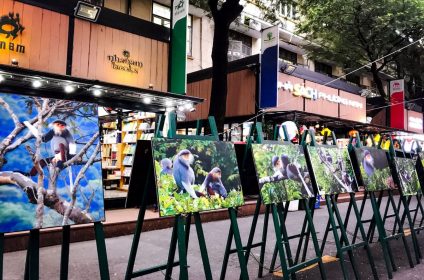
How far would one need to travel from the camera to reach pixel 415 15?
16969 millimetres

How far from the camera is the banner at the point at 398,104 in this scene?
19953 mm

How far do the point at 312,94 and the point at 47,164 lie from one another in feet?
45.7

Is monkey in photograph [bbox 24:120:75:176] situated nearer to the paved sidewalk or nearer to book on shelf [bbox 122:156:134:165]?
the paved sidewalk

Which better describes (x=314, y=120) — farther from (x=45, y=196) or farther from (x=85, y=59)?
(x=45, y=196)

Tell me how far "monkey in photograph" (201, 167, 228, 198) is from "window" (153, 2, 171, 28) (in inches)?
503

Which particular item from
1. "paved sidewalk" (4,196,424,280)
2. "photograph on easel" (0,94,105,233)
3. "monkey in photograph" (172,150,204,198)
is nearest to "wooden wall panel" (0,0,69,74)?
"paved sidewalk" (4,196,424,280)

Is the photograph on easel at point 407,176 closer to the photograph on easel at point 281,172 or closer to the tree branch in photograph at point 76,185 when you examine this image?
the photograph on easel at point 281,172

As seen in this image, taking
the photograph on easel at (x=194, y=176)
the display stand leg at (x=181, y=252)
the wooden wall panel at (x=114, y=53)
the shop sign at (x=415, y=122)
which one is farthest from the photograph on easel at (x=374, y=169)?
the shop sign at (x=415, y=122)

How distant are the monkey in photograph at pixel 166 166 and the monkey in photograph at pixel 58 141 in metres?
0.71

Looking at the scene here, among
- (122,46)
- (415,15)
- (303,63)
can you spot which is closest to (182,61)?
(122,46)

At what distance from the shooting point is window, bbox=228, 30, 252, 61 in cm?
1741

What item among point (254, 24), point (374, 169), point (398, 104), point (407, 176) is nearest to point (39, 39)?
point (374, 169)

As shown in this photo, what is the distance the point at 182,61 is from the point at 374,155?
608 cm

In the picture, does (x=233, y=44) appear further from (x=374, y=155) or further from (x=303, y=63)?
(x=374, y=155)
